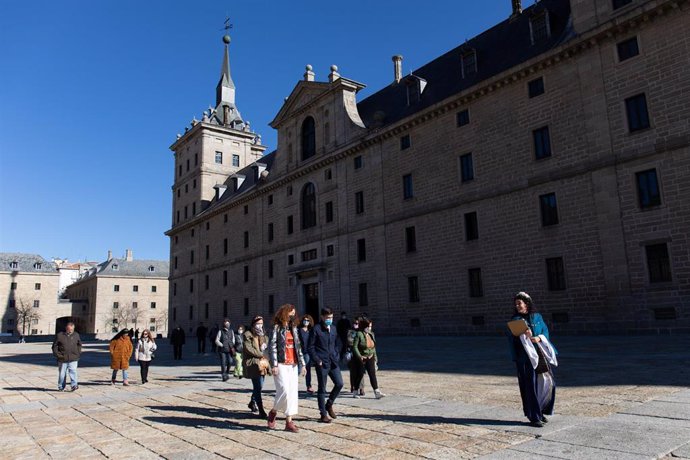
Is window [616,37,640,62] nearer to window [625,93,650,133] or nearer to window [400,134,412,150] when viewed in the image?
window [625,93,650,133]

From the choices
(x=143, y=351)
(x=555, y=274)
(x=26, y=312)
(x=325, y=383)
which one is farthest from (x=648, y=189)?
(x=26, y=312)

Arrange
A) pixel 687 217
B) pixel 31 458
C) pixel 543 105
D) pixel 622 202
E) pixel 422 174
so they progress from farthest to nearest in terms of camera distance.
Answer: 1. pixel 422 174
2. pixel 543 105
3. pixel 622 202
4. pixel 687 217
5. pixel 31 458

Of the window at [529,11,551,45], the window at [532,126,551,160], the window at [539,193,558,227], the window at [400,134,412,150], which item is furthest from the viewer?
the window at [400,134,412,150]

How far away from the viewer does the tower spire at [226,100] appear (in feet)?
191

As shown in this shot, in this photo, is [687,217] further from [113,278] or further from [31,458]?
[113,278]

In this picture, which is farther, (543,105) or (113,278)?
(113,278)

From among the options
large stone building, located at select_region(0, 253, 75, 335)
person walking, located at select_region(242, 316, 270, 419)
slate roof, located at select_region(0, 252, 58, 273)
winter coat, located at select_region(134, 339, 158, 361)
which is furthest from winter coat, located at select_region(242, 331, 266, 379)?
slate roof, located at select_region(0, 252, 58, 273)

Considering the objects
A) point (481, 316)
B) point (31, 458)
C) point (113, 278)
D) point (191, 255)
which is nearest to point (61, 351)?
point (31, 458)

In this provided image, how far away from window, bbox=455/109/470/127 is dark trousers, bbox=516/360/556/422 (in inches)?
837

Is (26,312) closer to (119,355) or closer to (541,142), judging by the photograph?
(119,355)

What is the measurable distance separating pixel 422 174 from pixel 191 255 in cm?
3454

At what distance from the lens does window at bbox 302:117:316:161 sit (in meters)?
37.8

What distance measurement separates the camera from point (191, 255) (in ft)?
180

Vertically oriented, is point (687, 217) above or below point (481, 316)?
above
